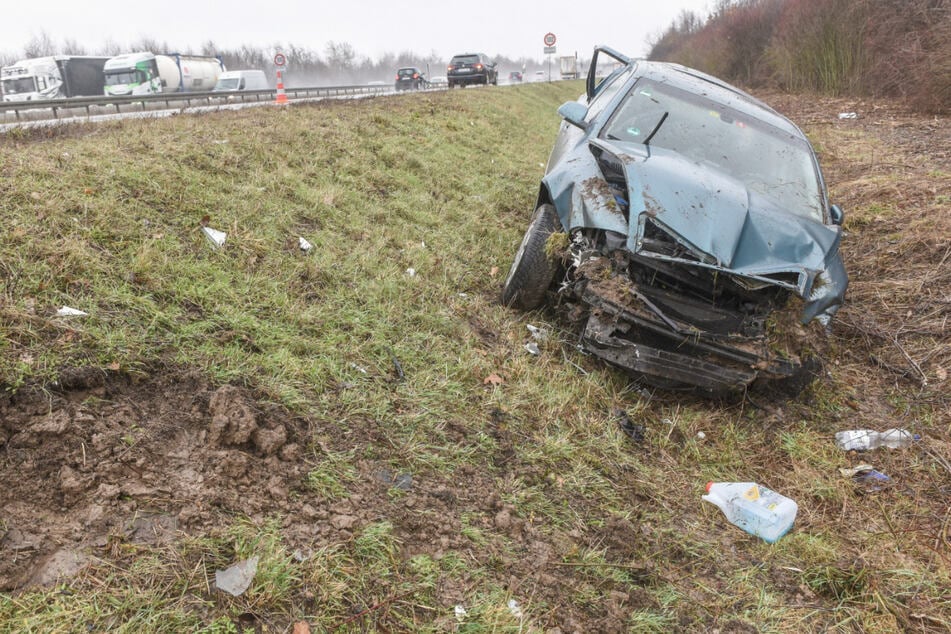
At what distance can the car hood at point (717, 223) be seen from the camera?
10.1ft

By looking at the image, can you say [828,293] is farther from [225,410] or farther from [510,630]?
[225,410]

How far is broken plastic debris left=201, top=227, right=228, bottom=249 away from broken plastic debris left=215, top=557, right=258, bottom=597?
7.83ft

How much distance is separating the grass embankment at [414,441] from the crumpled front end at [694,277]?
1.33 ft

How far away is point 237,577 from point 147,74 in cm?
2611

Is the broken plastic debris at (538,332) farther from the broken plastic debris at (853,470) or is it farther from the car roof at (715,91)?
the car roof at (715,91)

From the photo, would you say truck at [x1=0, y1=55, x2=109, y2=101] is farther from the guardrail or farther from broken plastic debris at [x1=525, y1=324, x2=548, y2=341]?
broken plastic debris at [x1=525, y1=324, x2=548, y2=341]

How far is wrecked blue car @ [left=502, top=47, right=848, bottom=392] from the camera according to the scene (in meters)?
3.06

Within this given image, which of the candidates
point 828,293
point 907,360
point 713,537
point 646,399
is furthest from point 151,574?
point 907,360

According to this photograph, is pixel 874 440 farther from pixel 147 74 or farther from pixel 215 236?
pixel 147 74

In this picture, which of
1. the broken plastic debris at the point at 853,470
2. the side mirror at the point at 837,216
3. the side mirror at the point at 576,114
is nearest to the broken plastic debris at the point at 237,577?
the broken plastic debris at the point at 853,470

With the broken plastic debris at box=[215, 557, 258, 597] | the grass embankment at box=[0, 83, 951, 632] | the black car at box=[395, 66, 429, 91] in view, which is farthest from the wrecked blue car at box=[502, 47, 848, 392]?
the black car at box=[395, 66, 429, 91]

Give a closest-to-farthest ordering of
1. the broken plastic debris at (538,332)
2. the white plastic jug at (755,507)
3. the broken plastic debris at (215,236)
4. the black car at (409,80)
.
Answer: the white plastic jug at (755,507)
the broken plastic debris at (215,236)
the broken plastic debris at (538,332)
the black car at (409,80)

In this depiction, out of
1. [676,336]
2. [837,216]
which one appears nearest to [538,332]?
[676,336]

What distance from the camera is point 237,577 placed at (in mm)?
1803
